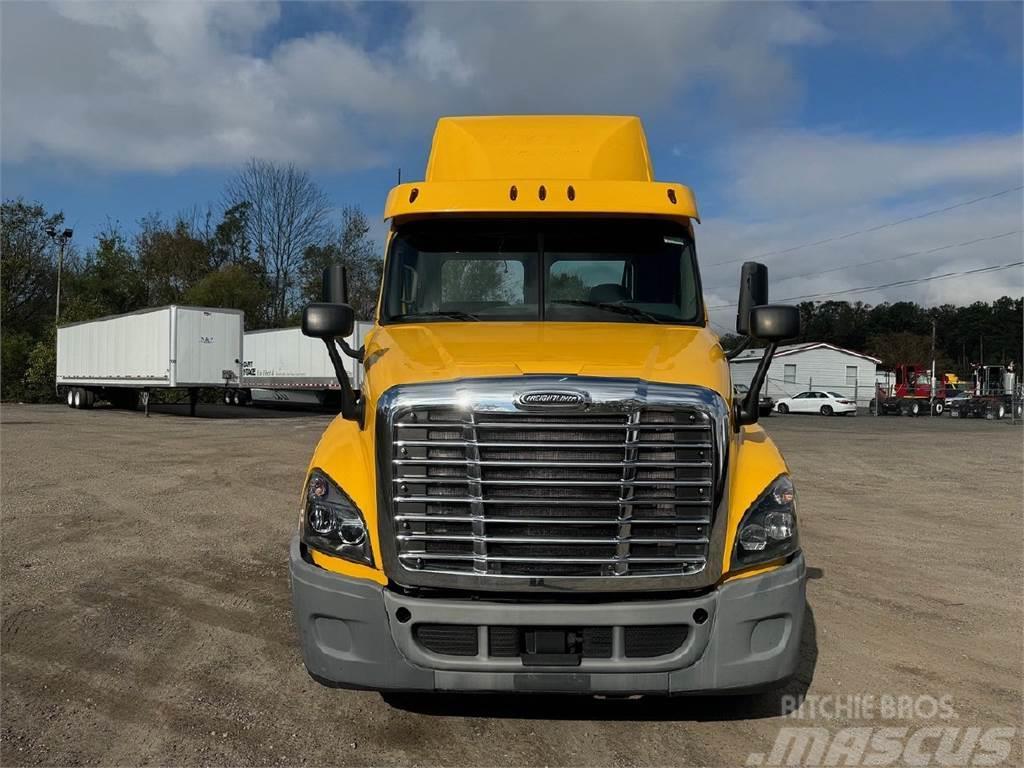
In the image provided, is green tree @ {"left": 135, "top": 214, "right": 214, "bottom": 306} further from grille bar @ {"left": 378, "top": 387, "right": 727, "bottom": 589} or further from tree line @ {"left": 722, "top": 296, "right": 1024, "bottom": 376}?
tree line @ {"left": 722, "top": 296, "right": 1024, "bottom": 376}

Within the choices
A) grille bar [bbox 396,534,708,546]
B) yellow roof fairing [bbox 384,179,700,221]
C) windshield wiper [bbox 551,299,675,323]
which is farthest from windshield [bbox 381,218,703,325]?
grille bar [bbox 396,534,708,546]

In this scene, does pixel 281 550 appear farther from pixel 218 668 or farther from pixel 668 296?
pixel 668 296

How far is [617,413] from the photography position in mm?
3336

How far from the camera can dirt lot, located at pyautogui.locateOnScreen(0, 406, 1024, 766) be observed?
3631 millimetres

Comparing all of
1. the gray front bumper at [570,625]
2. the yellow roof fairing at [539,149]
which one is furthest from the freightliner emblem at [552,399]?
the yellow roof fairing at [539,149]

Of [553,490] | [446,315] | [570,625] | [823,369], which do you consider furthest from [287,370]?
[823,369]

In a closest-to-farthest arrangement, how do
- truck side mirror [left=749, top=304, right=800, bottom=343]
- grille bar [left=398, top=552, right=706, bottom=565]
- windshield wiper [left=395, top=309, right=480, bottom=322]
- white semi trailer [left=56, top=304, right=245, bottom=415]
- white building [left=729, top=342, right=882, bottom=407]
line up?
grille bar [left=398, top=552, right=706, bottom=565] < truck side mirror [left=749, top=304, right=800, bottom=343] < windshield wiper [left=395, top=309, right=480, bottom=322] < white semi trailer [left=56, top=304, right=245, bottom=415] < white building [left=729, top=342, right=882, bottom=407]

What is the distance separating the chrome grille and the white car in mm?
43337

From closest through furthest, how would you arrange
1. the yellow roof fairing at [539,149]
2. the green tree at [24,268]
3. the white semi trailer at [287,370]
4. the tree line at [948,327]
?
the yellow roof fairing at [539,149] → the white semi trailer at [287,370] → the green tree at [24,268] → the tree line at [948,327]

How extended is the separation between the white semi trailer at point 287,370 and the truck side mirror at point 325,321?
2409cm

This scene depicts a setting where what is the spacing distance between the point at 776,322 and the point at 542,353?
1275 mm

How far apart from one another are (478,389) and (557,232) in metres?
1.85

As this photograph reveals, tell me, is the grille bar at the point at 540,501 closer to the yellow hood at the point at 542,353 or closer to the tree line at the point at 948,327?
the yellow hood at the point at 542,353

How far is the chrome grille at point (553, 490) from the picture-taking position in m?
3.34
